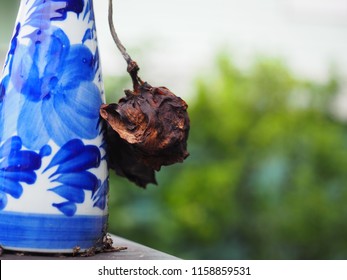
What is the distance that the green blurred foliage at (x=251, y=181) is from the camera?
3.33m

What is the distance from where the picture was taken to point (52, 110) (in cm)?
120

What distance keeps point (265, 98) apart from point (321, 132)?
371 millimetres

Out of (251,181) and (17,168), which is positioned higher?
(251,181)

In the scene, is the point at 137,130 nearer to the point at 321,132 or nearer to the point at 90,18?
the point at 90,18

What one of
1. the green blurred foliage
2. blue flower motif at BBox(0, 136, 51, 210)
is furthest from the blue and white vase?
the green blurred foliage

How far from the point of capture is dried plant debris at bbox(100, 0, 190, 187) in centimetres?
118

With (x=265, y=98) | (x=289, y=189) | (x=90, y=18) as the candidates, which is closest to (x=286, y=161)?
(x=289, y=189)

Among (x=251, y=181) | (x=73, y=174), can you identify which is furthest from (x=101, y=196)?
(x=251, y=181)

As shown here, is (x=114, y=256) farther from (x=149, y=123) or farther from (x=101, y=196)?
(x=149, y=123)

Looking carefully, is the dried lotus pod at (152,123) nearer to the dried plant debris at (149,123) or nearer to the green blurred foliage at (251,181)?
the dried plant debris at (149,123)

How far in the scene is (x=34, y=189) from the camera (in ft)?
3.88

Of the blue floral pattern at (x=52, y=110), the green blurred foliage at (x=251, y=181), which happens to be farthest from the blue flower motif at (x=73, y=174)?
the green blurred foliage at (x=251, y=181)

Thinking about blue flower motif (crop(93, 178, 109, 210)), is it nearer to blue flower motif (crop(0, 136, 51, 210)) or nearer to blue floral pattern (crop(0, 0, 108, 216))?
blue floral pattern (crop(0, 0, 108, 216))

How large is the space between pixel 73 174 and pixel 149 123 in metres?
0.16
